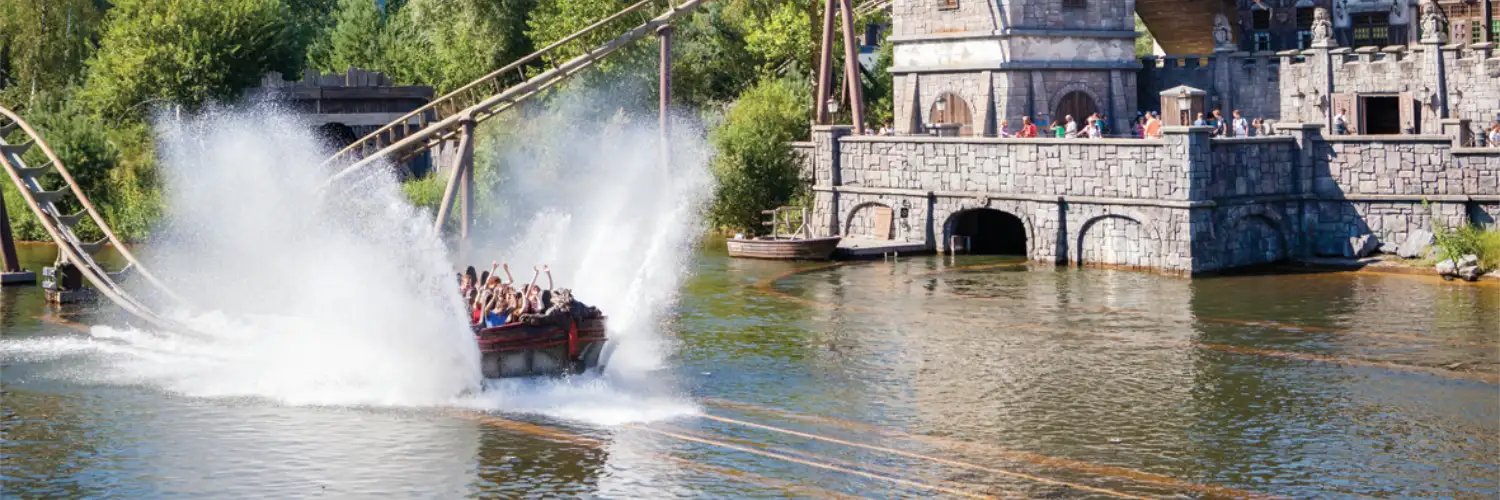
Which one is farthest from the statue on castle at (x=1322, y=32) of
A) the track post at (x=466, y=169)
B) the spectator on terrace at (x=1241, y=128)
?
the track post at (x=466, y=169)

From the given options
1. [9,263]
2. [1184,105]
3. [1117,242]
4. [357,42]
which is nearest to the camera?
[9,263]

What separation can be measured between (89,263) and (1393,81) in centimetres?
3264

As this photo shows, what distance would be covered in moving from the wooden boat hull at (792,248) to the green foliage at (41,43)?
28331mm

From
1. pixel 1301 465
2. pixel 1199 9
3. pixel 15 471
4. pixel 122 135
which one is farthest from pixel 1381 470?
pixel 122 135

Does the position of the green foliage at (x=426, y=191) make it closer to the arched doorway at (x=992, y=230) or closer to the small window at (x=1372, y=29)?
the arched doorway at (x=992, y=230)

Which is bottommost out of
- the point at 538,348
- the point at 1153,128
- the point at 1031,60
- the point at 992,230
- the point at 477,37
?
the point at 538,348

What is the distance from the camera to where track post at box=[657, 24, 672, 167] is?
46378 mm

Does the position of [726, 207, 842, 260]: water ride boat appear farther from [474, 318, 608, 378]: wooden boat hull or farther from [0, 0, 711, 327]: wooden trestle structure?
[474, 318, 608, 378]: wooden boat hull

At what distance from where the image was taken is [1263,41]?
192ft

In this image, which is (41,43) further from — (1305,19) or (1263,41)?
(1305,19)

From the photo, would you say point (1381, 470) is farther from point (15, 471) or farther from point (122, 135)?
point (122, 135)

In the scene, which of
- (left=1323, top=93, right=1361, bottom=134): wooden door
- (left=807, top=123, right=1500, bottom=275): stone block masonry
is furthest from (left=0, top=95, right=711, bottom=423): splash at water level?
(left=1323, top=93, right=1361, bottom=134): wooden door

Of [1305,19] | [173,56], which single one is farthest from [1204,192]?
[173,56]

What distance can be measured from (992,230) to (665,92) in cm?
1081
